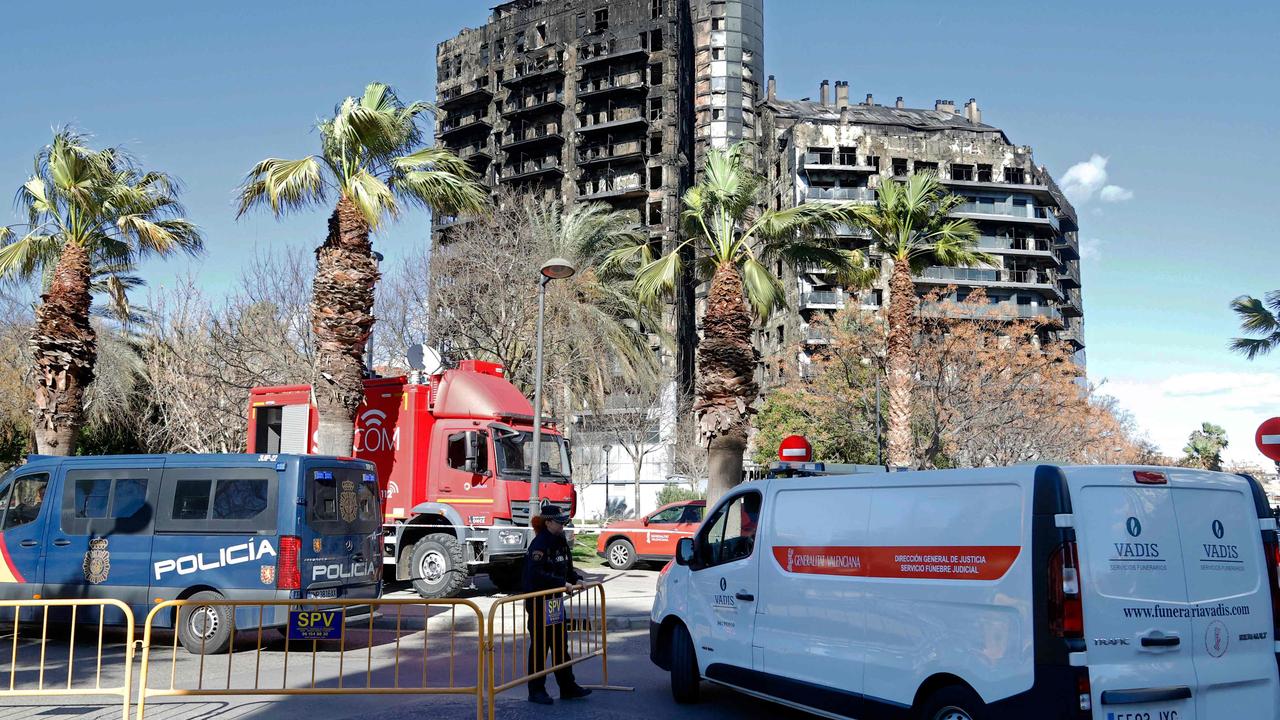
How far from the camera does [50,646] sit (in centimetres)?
1190

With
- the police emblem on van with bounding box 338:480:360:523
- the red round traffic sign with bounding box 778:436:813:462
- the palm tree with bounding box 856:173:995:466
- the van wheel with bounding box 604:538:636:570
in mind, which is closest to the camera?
the police emblem on van with bounding box 338:480:360:523

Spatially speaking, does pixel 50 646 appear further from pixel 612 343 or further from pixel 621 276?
pixel 621 276

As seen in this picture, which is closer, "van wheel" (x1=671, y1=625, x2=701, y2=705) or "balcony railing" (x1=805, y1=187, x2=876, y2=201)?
"van wheel" (x1=671, y1=625, x2=701, y2=705)

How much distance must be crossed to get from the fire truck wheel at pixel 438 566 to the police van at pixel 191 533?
329 centimetres

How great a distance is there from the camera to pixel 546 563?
28.7 feet

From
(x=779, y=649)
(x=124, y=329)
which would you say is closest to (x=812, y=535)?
(x=779, y=649)

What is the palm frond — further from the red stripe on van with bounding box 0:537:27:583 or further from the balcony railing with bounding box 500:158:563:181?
the balcony railing with bounding box 500:158:563:181

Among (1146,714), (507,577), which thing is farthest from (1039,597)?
(507,577)

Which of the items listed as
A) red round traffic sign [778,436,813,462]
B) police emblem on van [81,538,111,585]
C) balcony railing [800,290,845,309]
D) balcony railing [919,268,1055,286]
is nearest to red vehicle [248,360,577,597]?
police emblem on van [81,538,111,585]

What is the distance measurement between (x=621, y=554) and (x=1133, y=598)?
16.9 m

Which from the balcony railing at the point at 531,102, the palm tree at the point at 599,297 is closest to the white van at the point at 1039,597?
the palm tree at the point at 599,297

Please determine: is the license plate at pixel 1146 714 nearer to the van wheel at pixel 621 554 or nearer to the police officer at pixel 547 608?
the police officer at pixel 547 608

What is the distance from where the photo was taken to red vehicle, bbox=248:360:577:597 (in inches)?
621

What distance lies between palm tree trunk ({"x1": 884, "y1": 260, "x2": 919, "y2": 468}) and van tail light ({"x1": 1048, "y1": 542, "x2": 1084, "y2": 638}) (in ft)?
63.8
